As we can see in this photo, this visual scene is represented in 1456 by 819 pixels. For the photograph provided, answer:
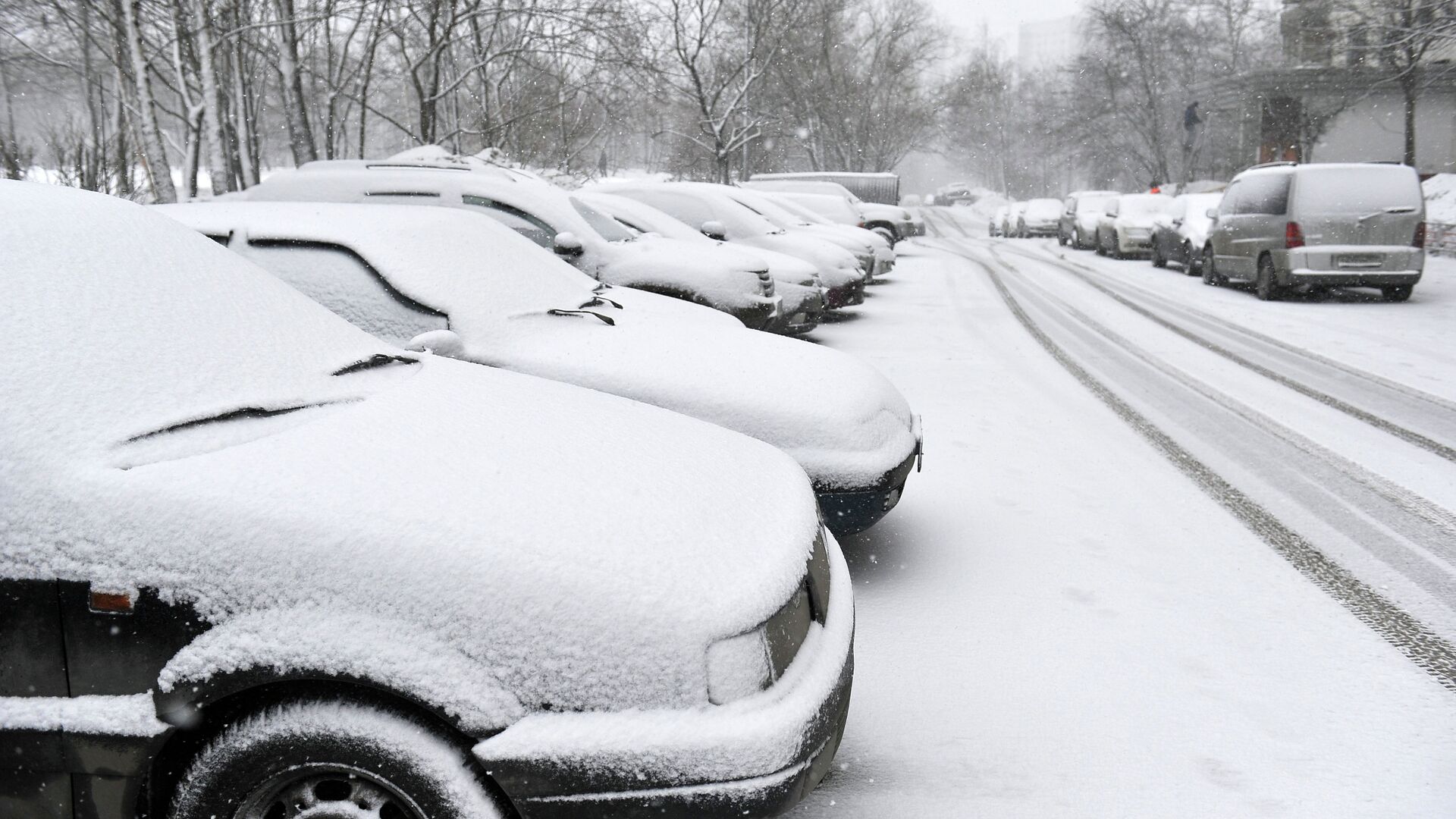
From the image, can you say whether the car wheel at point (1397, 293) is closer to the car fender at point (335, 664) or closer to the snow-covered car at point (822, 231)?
the snow-covered car at point (822, 231)

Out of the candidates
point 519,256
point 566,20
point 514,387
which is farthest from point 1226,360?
point 566,20

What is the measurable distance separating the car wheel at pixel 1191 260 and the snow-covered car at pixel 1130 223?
352cm

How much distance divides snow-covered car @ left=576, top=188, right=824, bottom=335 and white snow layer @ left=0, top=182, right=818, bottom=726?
6.66 metres

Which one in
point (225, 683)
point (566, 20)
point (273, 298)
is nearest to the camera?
point (225, 683)

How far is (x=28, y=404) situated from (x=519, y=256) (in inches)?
128

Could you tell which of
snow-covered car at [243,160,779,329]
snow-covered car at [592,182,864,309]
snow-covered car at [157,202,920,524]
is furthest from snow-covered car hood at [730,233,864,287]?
snow-covered car at [157,202,920,524]

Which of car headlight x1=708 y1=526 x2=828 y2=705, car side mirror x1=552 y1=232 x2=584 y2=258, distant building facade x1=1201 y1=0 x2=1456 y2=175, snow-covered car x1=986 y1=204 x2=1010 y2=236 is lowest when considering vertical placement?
car headlight x1=708 y1=526 x2=828 y2=705

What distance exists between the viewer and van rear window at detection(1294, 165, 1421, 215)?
516 inches

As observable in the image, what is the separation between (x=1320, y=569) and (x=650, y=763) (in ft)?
11.5

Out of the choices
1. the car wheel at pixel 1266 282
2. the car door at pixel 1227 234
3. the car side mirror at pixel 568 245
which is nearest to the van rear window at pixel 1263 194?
the car door at pixel 1227 234

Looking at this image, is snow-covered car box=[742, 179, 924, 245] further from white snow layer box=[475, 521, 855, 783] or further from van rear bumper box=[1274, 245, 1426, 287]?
white snow layer box=[475, 521, 855, 783]

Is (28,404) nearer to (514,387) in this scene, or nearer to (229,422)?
(229,422)

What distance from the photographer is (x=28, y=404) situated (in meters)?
2.12

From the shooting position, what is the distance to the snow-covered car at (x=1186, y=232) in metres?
18.2
